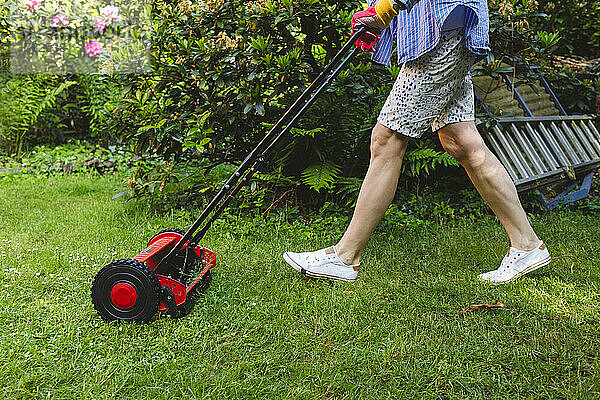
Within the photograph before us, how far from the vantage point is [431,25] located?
2.45 meters

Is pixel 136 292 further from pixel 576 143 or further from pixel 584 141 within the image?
pixel 584 141

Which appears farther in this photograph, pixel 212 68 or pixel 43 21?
pixel 43 21

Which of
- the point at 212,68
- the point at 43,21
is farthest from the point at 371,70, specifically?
the point at 43,21

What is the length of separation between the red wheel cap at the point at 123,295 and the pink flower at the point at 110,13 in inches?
199

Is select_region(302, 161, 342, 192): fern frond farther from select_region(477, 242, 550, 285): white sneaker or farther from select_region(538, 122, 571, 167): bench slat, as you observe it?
select_region(538, 122, 571, 167): bench slat

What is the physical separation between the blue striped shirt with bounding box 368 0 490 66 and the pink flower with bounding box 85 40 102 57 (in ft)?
16.2

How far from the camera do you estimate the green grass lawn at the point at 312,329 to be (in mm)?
1923

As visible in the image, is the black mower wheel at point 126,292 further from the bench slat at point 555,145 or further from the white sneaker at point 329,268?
the bench slat at point 555,145

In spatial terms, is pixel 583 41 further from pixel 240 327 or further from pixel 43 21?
pixel 43 21

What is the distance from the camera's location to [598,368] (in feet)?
6.50

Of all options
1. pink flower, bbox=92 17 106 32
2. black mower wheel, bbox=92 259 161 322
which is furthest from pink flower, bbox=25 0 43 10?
black mower wheel, bbox=92 259 161 322

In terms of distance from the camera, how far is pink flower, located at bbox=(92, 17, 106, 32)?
658cm

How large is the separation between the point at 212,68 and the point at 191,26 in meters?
0.38

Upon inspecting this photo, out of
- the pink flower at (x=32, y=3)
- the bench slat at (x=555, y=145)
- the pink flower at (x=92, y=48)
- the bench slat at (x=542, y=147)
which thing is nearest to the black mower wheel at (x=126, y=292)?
the bench slat at (x=542, y=147)
